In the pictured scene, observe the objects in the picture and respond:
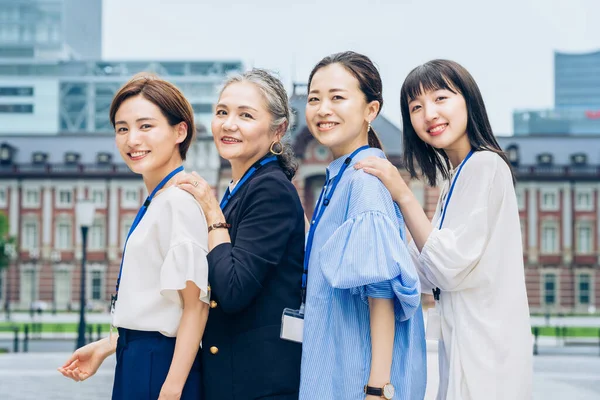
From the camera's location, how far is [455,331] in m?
2.48

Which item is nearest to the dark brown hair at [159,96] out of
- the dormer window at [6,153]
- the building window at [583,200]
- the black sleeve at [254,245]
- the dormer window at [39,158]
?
the black sleeve at [254,245]

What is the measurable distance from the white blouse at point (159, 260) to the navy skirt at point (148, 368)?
47mm

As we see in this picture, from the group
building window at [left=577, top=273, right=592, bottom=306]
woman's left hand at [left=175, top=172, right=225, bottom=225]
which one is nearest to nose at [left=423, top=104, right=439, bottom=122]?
woman's left hand at [left=175, top=172, right=225, bottom=225]

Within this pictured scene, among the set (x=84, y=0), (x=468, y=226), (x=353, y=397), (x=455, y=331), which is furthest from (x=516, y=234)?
(x=84, y=0)

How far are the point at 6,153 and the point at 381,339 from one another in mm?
43476

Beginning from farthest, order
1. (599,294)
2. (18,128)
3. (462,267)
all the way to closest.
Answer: (18,128), (599,294), (462,267)

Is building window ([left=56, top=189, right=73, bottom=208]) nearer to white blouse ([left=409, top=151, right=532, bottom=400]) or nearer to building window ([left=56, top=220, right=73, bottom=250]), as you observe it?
building window ([left=56, top=220, right=73, bottom=250])

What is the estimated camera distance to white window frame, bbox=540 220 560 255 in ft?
134

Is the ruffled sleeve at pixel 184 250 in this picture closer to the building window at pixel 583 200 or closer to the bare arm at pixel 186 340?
the bare arm at pixel 186 340

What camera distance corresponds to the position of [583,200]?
134ft

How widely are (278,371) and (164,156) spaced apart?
32.9 inches

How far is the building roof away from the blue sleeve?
39942 mm

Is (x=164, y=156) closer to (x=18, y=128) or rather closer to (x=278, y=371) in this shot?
(x=278, y=371)

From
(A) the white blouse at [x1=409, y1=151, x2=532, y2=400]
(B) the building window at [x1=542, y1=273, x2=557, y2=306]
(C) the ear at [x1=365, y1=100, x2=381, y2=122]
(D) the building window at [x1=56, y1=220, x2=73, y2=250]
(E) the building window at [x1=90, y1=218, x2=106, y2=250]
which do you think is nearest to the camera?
(A) the white blouse at [x1=409, y1=151, x2=532, y2=400]
